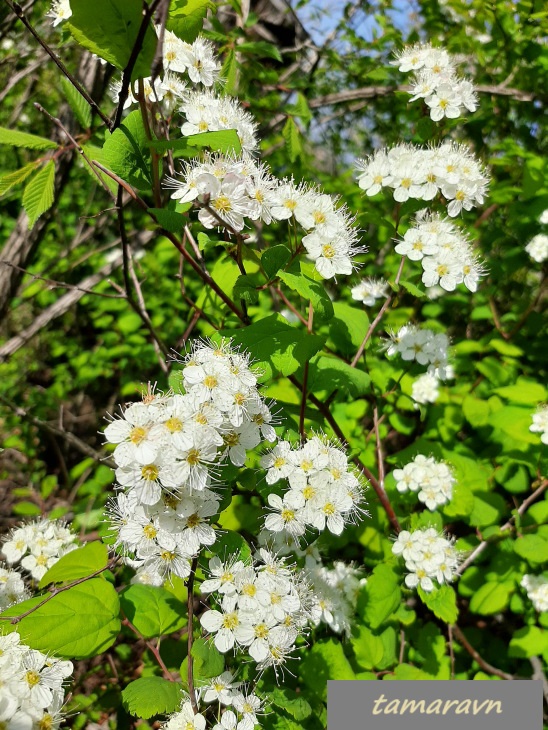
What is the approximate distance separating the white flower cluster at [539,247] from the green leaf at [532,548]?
1198 mm

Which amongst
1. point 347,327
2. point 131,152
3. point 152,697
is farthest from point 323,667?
point 131,152

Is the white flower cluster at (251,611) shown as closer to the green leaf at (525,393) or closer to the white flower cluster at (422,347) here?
the white flower cluster at (422,347)

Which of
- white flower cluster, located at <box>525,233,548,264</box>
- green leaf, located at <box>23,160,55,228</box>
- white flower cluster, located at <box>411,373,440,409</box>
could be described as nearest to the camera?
green leaf, located at <box>23,160,55,228</box>

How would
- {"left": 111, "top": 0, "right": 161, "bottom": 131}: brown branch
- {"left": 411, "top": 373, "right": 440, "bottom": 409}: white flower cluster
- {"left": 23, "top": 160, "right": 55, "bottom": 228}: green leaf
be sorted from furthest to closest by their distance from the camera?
{"left": 411, "top": 373, "right": 440, "bottom": 409}: white flower cluster, {"left": 23, "top": 160, "right": 55, "bottom": 228}: green leaf, {"left": 111, "top": 0, "right": 161, "bottom": 131}: brown branch

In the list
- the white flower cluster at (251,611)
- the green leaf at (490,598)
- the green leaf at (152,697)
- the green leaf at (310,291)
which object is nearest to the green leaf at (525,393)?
the green leaf at (490,598)

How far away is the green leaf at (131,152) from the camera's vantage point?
3.14 ft

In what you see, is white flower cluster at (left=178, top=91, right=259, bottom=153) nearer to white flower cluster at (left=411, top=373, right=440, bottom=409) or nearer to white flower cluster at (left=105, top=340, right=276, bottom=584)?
white flower cluster at (left=105, top=340, right=276, bottom=584)

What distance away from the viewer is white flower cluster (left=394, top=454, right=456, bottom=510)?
164 cm

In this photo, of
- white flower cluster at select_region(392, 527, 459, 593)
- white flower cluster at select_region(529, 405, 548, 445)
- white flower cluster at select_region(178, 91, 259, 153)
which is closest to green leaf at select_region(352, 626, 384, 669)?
white flower cluster at select_region(392, 527, 459, 593)

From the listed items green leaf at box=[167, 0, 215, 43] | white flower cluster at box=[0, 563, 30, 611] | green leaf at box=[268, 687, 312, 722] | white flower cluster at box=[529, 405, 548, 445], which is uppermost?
green leaf at box=[167, 0, 215, 43]

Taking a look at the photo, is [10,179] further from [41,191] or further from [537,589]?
[537,589]

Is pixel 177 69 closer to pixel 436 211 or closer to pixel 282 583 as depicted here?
pixel 436 211

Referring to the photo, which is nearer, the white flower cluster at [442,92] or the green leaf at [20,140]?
the green leaf at [20,140]

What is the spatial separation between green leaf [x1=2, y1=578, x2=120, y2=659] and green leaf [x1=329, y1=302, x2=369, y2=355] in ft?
2.86
